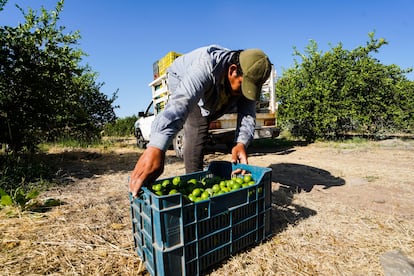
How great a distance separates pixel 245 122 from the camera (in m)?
2.69

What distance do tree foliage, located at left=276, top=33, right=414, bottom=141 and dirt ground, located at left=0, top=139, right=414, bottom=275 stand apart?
16.9 feet

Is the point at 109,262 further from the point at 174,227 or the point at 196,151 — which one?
the point at 196,151

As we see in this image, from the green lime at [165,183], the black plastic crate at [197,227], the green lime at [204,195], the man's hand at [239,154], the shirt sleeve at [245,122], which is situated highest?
the shirt sleeve at [245,122]

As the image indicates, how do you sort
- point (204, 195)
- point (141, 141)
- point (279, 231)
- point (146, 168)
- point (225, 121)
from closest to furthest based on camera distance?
point (146, 168) < point (204, 195) < point (279, 231) < point (225, 121) < point (141, 141)

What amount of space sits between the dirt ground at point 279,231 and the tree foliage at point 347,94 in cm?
515

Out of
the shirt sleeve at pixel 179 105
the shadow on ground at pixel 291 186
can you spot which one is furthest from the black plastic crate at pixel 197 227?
the shadow on ground at pixel 291 186

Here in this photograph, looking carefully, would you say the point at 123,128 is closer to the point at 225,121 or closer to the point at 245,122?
the point at 225,121

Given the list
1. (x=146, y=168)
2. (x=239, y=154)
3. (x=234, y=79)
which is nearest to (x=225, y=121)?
(x=239, y=154)

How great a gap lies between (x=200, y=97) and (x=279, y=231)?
4.77 feet

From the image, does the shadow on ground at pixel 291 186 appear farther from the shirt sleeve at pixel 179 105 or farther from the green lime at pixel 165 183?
the shirt sleeve at pixel 179 105

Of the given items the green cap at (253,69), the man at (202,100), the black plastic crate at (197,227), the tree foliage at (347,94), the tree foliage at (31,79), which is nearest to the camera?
the black plastic crate at (197,227)

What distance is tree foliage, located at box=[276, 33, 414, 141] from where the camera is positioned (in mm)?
8391

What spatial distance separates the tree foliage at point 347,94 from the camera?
8.39 m

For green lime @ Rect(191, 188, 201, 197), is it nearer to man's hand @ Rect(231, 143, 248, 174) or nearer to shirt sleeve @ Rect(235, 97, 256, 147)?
man's hand @ Rect(231, 143, 248, 174)
